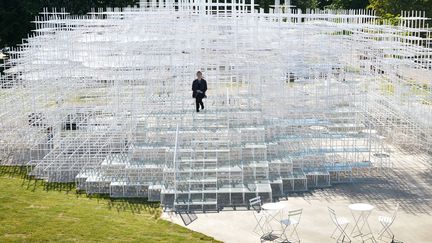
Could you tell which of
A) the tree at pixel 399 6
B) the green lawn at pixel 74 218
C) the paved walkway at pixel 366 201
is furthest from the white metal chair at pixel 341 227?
the tree at pixel 399 6

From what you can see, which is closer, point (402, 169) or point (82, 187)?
point (82, 187)

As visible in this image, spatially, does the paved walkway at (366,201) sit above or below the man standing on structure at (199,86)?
below

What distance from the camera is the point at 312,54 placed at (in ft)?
74.9

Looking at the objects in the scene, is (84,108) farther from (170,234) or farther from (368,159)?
(368,159)

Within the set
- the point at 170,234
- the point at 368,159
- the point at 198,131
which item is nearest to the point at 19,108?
the point at 198,131

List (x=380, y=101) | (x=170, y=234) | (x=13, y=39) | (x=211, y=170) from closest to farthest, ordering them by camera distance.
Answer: (x=170, y=234)
(x=211, y=170)
(x=380, y=101)
(x=13, y=39)

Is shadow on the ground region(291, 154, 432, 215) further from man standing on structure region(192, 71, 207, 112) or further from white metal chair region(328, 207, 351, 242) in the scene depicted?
man standing on structure region(192, 71, 207, 112)

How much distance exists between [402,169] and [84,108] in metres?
11.7

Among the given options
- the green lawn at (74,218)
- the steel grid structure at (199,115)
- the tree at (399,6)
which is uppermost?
the tree at (399,6)

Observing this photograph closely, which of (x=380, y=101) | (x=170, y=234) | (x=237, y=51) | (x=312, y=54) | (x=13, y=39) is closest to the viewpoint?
(x=170, y=234)

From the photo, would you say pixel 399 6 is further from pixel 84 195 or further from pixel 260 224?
pixel 84 195

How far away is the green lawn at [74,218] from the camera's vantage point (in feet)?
48.1

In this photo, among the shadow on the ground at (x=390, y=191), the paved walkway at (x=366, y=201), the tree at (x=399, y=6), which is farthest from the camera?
the tree at (x=399, y=6)

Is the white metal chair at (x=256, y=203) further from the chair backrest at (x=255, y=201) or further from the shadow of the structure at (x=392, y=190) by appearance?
the shadow of the structure at (x=392, y=190)
